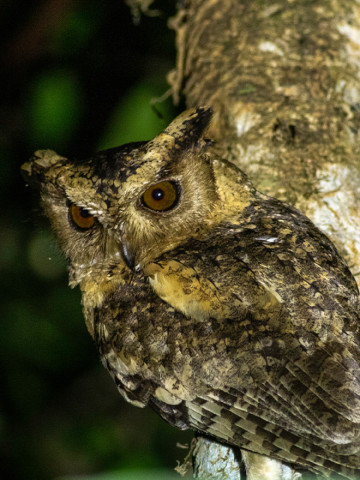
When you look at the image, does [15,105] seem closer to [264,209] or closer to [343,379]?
[264,209]

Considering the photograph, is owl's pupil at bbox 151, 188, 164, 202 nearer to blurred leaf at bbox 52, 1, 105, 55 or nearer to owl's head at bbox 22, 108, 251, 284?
owl's head at bbox 22, 108, 251, 284

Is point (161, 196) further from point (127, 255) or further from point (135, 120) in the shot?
point (135, 120)

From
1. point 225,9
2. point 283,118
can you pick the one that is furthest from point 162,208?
point 225,9

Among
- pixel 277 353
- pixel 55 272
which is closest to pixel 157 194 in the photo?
pixel 277 353

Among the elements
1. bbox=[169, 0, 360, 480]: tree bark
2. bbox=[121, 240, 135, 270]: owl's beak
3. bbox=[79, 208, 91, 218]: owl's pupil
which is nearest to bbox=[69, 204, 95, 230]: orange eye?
bbox=[79, 208, 91, 218]: owl's pupil

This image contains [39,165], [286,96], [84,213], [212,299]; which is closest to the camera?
[212,299]

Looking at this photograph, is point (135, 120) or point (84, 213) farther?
point (135, 120)

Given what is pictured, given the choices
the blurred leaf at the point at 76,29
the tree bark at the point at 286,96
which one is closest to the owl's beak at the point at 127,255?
the tree bark at the point at 286,96
